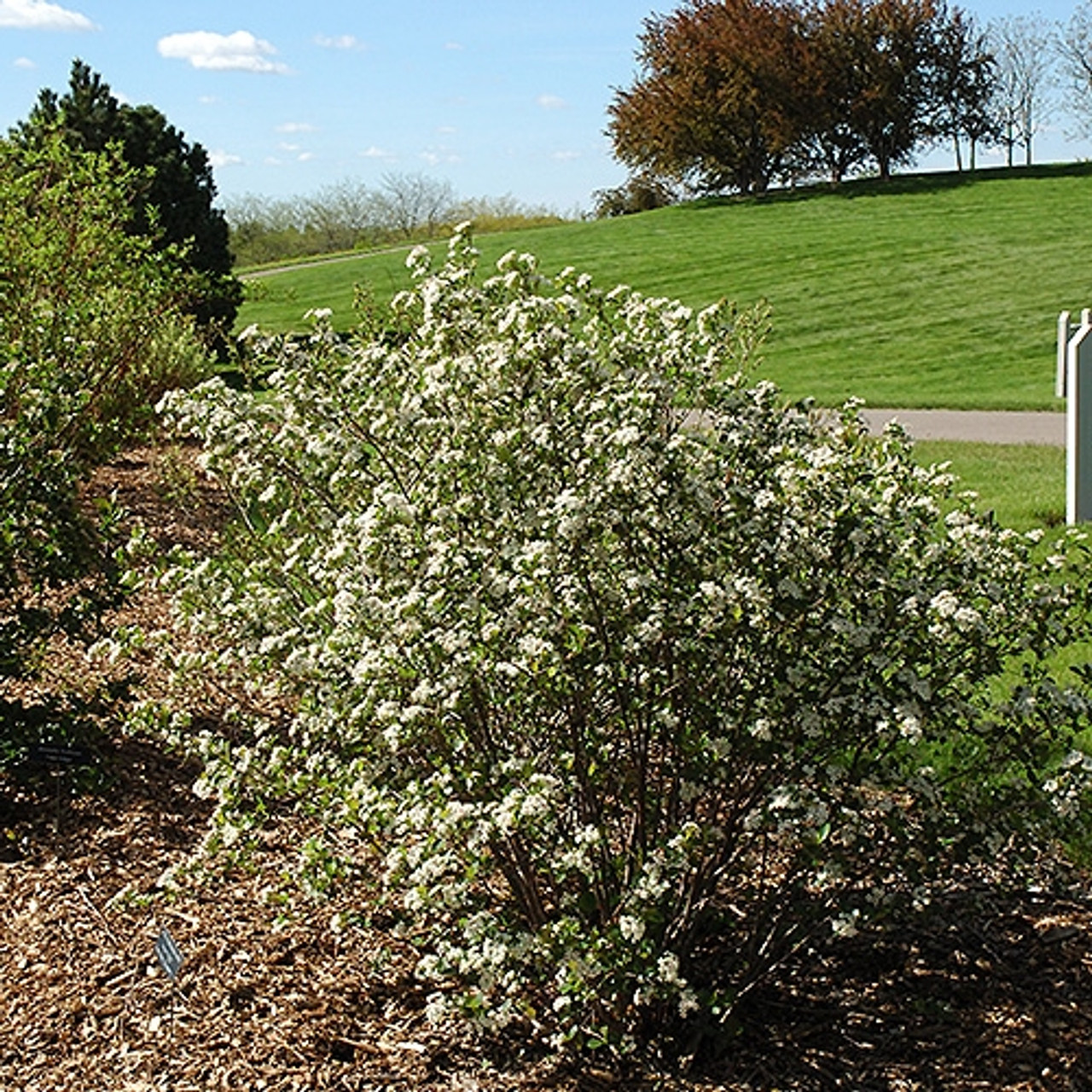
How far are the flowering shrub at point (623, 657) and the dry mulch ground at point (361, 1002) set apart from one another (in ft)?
0.61

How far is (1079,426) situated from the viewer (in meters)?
8.51

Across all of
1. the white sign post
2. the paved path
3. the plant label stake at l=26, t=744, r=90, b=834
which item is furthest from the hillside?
the plant label stake at l=26, t=744, r=90, b=834

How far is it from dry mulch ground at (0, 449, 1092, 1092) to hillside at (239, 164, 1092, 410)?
7.75 metres

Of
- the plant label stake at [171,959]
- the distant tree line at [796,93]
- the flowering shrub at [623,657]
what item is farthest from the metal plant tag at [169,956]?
the distant tree line at [796,93]

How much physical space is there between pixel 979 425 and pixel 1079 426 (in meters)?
6.12

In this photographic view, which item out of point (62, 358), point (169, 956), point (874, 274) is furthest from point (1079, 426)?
point (874, 274)

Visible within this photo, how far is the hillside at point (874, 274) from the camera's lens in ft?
66.1

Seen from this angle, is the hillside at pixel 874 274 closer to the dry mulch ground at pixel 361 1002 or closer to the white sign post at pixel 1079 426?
the white sign post at pixel 1079 426

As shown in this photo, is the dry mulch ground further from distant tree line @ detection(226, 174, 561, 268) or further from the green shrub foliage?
distant tree line @ detection(226, 174, 561, 268)

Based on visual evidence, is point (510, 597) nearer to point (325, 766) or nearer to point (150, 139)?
point (325, 766)

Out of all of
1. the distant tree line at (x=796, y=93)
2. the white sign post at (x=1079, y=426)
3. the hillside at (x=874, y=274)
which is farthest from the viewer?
the distant tree line at (x=796, y=93)

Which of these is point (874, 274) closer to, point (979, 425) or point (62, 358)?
point (979, 425)

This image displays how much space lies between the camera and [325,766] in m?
3.55

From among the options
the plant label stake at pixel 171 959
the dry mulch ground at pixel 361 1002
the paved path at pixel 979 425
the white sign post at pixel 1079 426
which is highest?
the white sign post at pixel 1079 426
